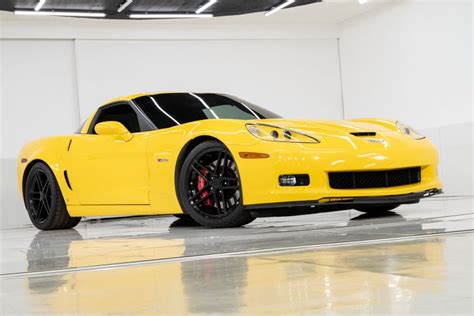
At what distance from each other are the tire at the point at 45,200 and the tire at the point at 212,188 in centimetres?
207

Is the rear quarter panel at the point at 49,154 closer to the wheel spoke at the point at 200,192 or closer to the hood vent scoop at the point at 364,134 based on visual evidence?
the wheel spoke at the point at 200,192

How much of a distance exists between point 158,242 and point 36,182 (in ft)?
11.5

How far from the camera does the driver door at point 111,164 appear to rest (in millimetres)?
6812

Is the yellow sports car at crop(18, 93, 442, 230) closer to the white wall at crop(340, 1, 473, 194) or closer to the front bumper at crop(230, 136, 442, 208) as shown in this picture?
the front bumper at crop(230, 136, 442, 208)

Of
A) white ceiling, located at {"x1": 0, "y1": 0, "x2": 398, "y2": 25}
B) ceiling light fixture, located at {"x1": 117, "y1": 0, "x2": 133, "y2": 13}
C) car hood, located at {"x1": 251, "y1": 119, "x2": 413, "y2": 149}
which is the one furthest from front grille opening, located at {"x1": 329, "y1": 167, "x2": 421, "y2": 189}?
white ceiling, located at {"x1": 0, "y1": 0, "x2": 398, "y2": 25}

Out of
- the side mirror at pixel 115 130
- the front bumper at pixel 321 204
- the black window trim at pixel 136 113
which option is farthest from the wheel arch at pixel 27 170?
the front bumper at pixel 321 204

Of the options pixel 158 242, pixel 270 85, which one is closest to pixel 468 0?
pixel 270 85

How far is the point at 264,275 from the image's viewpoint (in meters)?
3.01

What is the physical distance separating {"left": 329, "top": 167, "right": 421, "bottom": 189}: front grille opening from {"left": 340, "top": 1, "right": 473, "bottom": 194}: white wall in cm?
723

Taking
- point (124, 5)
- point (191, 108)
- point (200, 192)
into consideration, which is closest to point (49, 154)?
point (191, 108)

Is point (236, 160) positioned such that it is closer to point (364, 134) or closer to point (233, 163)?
point (233, 163)

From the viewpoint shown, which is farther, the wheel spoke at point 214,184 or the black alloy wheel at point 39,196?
the black alloy wheel at point 39,196

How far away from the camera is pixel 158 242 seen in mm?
5215

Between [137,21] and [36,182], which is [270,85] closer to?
[137,21]
